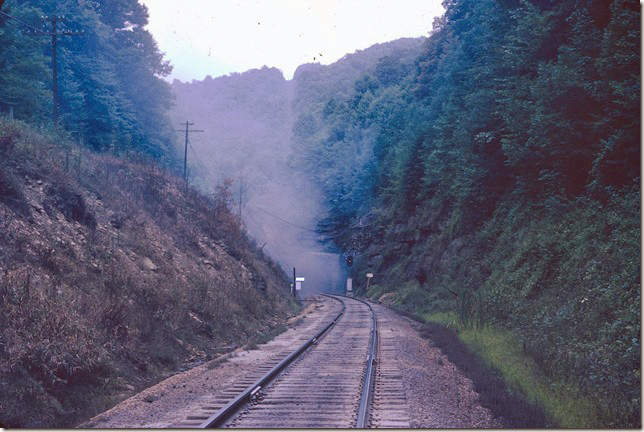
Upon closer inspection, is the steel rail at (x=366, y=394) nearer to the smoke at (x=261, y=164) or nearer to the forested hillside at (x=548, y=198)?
the forested hillside at (x=548, y=198)

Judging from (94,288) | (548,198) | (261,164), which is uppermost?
(261,164)

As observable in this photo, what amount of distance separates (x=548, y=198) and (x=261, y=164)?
454 feet

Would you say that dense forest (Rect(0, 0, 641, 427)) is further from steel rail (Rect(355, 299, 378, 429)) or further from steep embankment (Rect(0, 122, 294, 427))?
steel rail (Rect(355, 299, 378, 429))

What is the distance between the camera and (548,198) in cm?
2164

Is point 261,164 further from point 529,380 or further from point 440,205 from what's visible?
point 529,380

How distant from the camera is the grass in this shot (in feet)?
30.6

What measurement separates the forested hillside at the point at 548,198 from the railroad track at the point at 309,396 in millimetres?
3476

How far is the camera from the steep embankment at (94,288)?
10.5 meters

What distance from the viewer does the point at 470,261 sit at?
30500 mm

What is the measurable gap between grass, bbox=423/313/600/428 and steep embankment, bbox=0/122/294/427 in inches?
307

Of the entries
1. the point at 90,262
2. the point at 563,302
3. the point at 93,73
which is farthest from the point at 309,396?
the point at 93,73

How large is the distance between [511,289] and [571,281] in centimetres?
491

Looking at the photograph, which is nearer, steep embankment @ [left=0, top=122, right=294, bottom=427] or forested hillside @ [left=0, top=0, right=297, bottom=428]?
steep embankment @ [left=0, top=122, right=294, bottom=427]

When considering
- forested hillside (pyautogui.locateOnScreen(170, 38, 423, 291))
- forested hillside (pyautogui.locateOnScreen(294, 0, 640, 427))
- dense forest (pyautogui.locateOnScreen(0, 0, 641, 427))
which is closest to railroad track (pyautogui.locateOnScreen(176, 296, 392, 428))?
dense forest (pyautogui.locateOnScreen(0, 0, 641, 427))
